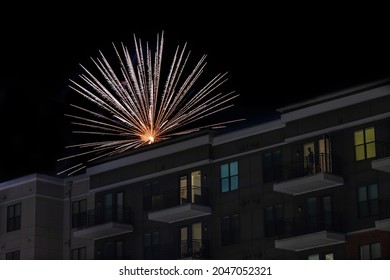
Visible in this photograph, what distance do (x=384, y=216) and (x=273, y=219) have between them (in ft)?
28.5

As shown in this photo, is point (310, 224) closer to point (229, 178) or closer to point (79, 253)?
point (229, 178)

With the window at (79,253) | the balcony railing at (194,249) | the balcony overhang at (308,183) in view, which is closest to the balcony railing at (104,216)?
the window at (79,253)

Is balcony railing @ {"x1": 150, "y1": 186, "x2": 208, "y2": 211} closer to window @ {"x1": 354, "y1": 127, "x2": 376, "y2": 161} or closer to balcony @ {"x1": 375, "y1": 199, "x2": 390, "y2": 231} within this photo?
window @ {"x1": 354, "y1": 127, "x2": 376, "y2": 161}

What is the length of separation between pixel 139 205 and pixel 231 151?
926 cm

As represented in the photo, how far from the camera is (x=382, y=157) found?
62.6 metres

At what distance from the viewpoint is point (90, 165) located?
8469cm

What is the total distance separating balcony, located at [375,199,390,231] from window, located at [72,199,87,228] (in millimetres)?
26697

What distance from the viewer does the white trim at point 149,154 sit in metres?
75.8

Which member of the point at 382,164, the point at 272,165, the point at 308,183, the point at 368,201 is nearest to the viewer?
the point at 382,164

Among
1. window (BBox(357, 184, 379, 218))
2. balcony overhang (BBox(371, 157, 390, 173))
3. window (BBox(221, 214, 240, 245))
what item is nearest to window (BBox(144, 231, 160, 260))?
window (BBox(221, 214, 240, 245))

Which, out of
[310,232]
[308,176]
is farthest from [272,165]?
[310,232]

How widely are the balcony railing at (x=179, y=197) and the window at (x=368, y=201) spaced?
1276cm

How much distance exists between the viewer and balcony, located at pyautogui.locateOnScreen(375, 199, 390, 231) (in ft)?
200
